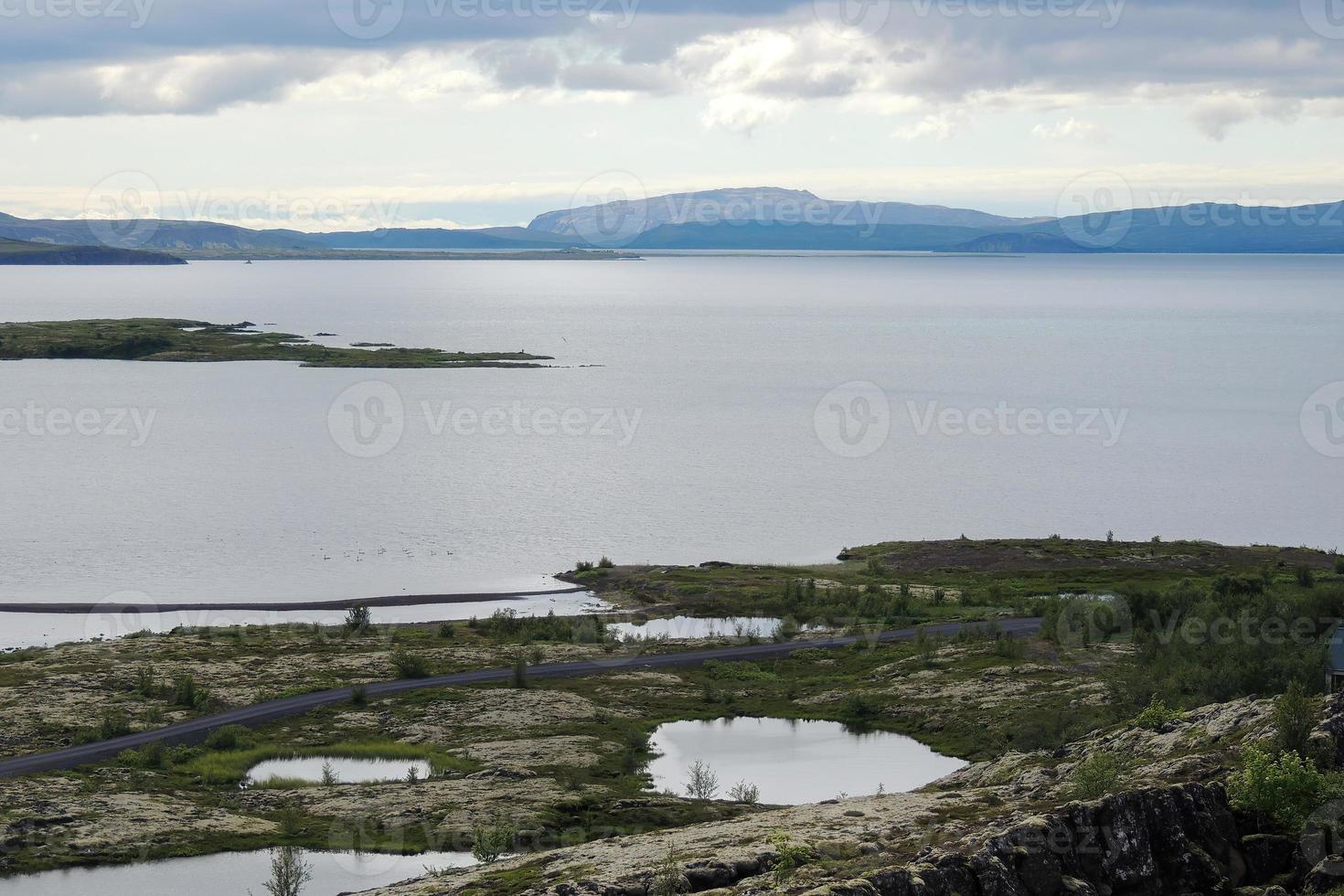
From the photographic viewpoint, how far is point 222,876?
44.5 metres

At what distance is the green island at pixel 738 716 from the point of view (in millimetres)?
30953

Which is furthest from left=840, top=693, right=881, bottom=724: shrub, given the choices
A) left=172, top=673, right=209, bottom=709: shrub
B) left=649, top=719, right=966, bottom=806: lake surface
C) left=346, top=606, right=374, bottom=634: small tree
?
left=346, top=606, right=374, bottom=634: small tree

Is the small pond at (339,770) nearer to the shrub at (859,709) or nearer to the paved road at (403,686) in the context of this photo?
the paved road at (403,686)

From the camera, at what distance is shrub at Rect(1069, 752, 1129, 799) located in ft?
104

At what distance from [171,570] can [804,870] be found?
85.2 meters

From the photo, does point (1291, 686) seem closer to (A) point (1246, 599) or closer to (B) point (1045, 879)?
(B) point (1045, 879)

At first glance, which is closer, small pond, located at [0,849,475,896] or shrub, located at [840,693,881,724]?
small pond, located at [0,849,475,896]

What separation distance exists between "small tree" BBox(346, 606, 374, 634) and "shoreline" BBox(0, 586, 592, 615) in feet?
10.8

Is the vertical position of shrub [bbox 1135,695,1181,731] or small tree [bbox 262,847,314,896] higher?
shrub [bbox 1135,695,1181,731]

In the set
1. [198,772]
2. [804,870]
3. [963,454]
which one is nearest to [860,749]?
[198,772]

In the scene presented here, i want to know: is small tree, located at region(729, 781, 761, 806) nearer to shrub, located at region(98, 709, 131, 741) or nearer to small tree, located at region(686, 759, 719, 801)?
small tree, located at region(686, 759, 719, 801)

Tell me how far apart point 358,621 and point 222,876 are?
41.0 meters

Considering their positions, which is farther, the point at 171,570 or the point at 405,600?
the point at 171,570

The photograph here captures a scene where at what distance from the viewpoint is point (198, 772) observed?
180 feet
